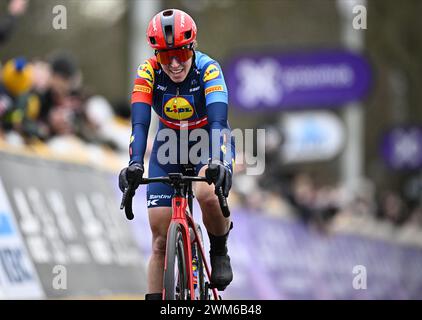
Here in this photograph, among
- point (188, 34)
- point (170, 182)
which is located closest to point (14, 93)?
point (188, 34)

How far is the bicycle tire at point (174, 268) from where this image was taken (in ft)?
22.8

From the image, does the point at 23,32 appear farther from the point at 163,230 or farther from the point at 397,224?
the point at 163,230

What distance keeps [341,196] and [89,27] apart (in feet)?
42.5

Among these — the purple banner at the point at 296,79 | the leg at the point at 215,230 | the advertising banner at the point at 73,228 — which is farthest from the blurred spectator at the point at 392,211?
the leg at the point at 215,230

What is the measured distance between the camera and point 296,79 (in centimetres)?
1667

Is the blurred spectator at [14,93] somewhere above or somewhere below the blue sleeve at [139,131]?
above

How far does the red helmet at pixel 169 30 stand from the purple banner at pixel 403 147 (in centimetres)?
1637

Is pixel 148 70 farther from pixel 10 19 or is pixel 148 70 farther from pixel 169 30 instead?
pixel 10 19

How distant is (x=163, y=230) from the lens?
7664 millimetres

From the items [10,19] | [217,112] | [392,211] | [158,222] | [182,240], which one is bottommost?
[182,240]

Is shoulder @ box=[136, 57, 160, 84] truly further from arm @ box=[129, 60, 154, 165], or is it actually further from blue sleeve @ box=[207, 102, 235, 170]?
blue sleeve @ box=[207, 102, 235, 170]

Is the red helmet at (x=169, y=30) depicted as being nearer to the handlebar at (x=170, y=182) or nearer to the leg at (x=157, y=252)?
the handlebar at (x=170, y=182)

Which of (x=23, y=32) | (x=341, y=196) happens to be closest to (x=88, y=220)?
(x=341, y=196)

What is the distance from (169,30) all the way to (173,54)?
193 millimetres
